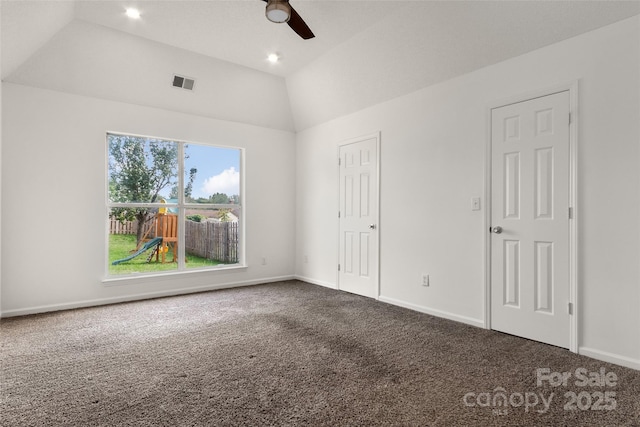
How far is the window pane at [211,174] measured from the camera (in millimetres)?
4859

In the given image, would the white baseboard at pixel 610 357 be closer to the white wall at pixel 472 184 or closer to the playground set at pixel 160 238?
the white wall at pixel 472 184

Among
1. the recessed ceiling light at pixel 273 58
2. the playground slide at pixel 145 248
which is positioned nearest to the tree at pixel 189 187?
the playground slide at pixel 145 248

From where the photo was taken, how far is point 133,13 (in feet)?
10.6

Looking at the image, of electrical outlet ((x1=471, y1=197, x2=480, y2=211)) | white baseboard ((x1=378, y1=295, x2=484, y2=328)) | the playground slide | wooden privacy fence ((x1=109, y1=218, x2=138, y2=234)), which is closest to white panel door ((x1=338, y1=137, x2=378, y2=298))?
white baseboard ((x1=378, y1=295, x2=484, y2=328))

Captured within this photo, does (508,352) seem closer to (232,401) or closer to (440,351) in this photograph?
(440,351)

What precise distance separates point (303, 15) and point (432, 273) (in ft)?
Result: 9.49

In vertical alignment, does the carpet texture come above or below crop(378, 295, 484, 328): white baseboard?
below

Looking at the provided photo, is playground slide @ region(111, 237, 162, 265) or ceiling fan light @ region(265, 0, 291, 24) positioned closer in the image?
ceiling fan light @ region(265, 0, 291, 24)

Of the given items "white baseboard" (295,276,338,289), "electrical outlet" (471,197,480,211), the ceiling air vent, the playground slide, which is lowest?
"white baseboard" (295,276,338,289)

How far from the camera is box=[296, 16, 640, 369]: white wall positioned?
247cm

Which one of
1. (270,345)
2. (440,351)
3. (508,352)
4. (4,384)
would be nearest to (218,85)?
(270,345)

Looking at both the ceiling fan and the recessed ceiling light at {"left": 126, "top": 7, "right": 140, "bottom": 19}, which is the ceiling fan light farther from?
the recessed ceiling light at {"left": 126, "top": 7, "right": 140, "bottom": 19}

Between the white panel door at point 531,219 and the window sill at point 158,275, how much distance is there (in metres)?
3.49

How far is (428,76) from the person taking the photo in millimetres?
3648
